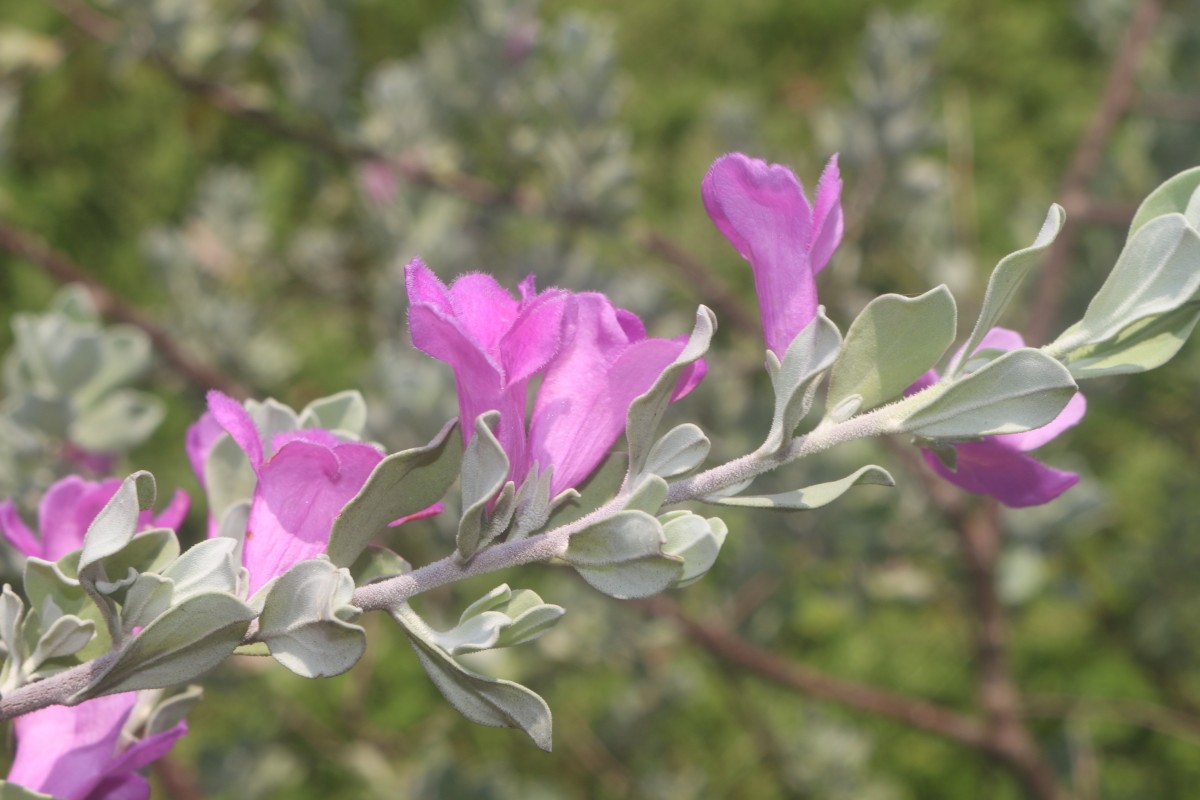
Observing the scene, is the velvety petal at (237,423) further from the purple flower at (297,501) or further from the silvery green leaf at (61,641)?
the silvery green leaf at (61,641)

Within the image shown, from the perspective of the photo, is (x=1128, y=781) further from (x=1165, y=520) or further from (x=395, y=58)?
(x=395, y=58)

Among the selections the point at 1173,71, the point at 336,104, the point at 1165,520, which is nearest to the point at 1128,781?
the point at 1165,520

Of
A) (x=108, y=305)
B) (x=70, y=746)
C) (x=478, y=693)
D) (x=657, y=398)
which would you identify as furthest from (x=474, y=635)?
(x=108, y=305)

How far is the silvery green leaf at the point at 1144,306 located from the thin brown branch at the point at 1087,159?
110cm

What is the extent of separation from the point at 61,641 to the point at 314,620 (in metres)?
0.14

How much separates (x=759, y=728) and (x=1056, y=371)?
5.75ft

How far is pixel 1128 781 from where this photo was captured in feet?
8.37

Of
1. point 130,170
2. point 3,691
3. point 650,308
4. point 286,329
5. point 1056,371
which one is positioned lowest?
point 286,329

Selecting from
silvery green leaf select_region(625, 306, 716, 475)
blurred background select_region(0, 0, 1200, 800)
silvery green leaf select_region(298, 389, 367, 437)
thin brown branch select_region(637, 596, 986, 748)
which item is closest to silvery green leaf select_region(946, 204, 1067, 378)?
silvery green leaf select_region(625, 306, 716, 475)

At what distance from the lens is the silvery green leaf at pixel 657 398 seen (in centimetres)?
50

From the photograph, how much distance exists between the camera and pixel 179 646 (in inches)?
20.0

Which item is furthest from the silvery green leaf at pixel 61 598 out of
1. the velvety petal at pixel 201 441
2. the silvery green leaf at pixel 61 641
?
the velvety petal at pixel 201 441

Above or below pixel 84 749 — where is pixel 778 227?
above

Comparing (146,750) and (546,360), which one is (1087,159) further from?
(146,750)
